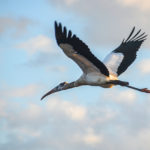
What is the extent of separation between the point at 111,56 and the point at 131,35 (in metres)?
2.22

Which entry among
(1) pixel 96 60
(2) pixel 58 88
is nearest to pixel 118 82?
(1) pixel 96 60

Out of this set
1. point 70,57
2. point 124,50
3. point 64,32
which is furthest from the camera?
point 124,50

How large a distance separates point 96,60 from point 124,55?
4.80 m

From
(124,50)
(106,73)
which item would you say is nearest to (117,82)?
(106,73)

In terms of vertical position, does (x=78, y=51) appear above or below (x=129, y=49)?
below

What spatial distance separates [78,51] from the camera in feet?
83.0

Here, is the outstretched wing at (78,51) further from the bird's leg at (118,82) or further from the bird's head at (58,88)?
the bird's head at (58,88)

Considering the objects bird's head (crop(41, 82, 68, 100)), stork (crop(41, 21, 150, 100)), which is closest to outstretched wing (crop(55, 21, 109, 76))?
stork (crop(41, 21, 150, 100))

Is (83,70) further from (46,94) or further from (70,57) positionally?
(46,94)

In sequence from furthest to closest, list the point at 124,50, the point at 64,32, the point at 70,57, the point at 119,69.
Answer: the point at 124,50 → the point at 119,69 → the point at 70,57 → the point at 64,32

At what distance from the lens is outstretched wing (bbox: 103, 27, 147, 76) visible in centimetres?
2938

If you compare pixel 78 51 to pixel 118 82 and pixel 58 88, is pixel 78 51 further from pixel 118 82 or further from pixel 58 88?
pixel 58 88

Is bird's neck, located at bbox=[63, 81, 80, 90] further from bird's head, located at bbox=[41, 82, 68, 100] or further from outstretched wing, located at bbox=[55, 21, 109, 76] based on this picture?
outstretched wing, located at bbox=[55, 21, 109, 76]

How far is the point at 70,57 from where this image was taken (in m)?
25.8
